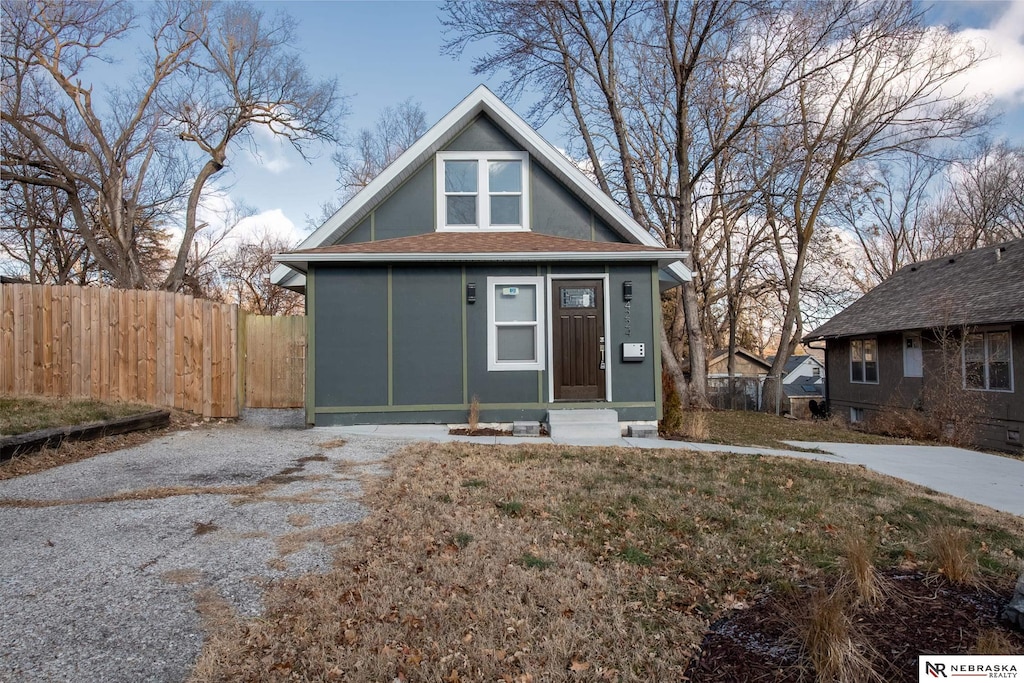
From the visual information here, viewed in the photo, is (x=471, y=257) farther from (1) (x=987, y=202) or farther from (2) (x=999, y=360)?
(1) (x=987, y=202)

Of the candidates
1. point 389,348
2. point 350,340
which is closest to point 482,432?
point 389,348

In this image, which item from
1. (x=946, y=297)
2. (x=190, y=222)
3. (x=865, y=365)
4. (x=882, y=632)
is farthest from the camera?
(x=190, y=222)

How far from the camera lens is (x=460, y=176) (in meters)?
10.6

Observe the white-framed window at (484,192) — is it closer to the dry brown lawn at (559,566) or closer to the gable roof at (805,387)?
the dry brown lawn at (559,566)

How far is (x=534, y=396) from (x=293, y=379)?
707 centimetres

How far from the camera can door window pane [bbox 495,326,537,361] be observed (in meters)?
9.73

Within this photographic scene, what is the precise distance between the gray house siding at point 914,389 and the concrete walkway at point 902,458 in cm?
596

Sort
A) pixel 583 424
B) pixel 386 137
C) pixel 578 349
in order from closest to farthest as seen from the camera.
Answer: pixel 583 424, pixel 578 349, pixel 386 137

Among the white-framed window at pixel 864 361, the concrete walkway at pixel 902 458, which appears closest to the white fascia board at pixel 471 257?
the concrete walkway at pixel 902 458

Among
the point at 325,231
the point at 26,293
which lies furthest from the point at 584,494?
the point at 26,293

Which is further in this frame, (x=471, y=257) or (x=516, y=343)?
(x=516, y=343)

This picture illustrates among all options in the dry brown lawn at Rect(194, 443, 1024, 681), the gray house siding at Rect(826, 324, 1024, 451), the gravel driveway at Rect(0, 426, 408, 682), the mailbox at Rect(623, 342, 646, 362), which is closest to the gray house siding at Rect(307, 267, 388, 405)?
the gravel driveway at Rect(0, 426, 408, 682)

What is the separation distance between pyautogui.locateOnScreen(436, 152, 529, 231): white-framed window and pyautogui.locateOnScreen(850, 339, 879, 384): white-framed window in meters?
15.0

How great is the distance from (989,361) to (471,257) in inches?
555
